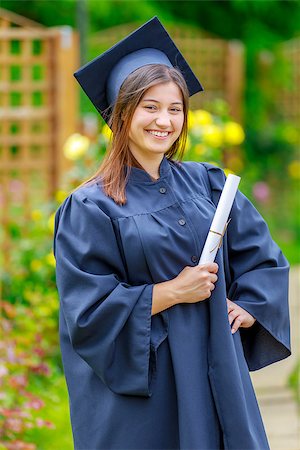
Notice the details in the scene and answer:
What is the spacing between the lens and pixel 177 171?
309 centimetres

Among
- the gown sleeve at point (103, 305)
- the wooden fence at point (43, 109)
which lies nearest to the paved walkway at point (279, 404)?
the gown sleeve at point (103, 305)

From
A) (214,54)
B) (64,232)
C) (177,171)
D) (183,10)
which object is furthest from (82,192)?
(183,10)

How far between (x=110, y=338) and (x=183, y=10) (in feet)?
34.2

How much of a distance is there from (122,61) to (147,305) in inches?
28.9

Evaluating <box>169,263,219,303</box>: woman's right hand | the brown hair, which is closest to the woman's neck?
the brown hair

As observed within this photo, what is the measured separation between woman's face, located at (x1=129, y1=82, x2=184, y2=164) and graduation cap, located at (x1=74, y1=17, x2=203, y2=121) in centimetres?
10

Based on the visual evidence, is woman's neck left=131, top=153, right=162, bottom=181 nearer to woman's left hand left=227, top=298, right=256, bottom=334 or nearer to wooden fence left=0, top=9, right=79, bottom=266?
woman's left hand left=227, top=298, right=256, bottom=334

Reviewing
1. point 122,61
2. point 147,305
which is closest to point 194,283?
point 147,305

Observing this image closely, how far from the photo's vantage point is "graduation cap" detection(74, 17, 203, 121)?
9.60 ft

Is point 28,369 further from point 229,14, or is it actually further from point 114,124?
point 229,14

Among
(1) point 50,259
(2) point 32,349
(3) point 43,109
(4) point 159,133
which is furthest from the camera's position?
(3) point 43,109

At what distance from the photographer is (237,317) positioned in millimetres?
3016

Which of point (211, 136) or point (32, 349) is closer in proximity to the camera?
point (32, 349)

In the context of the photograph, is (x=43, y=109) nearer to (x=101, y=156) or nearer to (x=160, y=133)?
(x=101, y=156)
